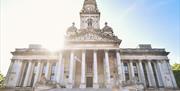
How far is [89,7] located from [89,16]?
3.44 meters

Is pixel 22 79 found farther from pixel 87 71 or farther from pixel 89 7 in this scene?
pixel 89 7

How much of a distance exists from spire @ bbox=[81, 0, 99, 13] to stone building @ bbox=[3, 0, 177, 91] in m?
8.68

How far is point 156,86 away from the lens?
30.2 metres

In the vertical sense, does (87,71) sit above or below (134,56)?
below

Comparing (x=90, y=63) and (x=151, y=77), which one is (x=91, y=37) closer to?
(x=90, y=63)

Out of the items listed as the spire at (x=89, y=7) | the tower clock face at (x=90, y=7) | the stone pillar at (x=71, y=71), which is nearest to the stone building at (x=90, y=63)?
the stone pillar at (x=71, y=71)

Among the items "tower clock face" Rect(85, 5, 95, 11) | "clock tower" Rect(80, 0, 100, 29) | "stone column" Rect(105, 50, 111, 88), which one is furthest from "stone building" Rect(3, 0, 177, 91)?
"tower clock face" Rect(85, 5, 95, 11)

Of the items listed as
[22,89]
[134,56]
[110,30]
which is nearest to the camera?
[22,89]

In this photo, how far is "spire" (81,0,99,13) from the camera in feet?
137

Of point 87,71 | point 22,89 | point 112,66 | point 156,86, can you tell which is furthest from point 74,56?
point 156,86

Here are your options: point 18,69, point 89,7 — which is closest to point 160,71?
point 89,7

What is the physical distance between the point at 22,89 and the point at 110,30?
22.2 meters

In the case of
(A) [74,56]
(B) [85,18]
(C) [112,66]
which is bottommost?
(C) [112,66]

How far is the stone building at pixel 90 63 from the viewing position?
29266 mm
